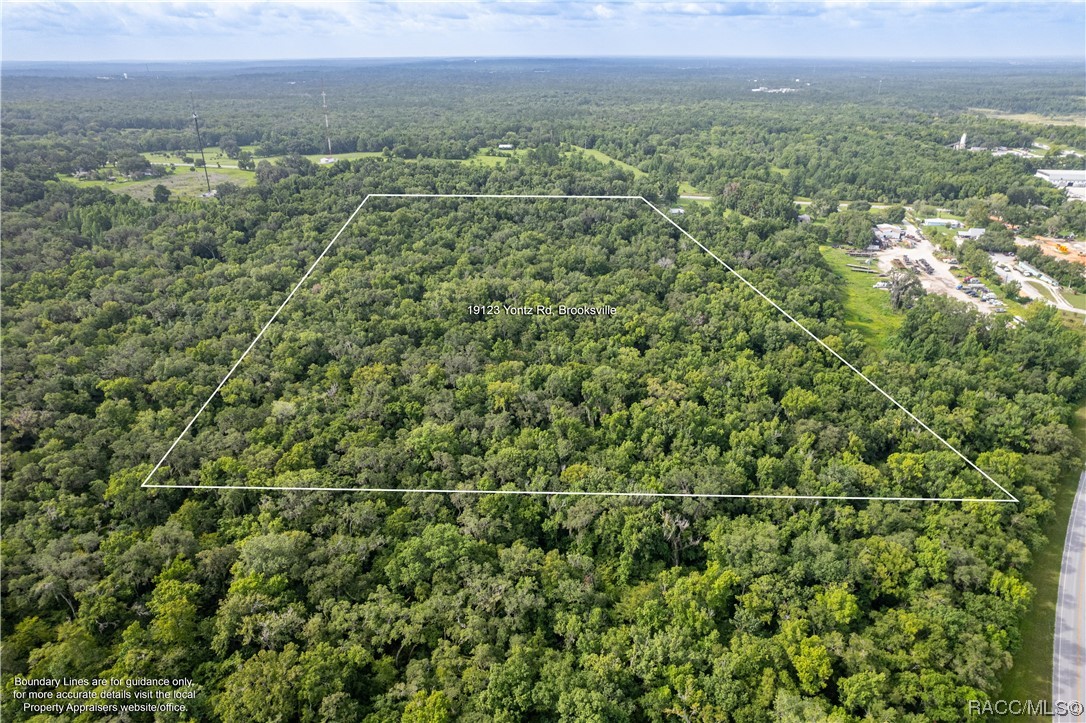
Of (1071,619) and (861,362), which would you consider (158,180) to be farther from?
(1071,619)

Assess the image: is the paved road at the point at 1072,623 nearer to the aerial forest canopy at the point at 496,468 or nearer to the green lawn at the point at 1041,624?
the green lawn at the point at 1041,624

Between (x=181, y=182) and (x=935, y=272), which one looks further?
(x=181, y=182)

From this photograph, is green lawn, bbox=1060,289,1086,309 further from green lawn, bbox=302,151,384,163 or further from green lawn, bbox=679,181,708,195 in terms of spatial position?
green lawn, bbox=302,151,384,163

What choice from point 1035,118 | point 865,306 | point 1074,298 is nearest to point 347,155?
point 865,306

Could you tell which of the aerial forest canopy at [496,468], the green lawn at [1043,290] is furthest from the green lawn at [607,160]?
the green lawn at [1043,290]

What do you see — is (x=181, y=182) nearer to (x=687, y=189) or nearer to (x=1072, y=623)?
(x=687, y=189)
